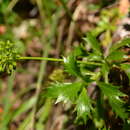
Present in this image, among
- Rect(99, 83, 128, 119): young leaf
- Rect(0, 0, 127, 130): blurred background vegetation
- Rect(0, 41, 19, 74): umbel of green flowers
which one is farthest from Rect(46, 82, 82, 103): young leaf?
Rect(0, 0, 127, 130): blurred background vegetation

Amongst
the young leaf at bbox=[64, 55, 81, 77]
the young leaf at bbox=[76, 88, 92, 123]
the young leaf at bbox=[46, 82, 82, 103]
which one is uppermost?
the young leaf at bbox=[64, 55, 81, 77]

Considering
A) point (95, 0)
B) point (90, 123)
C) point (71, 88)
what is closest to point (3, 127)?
point (90, 123)

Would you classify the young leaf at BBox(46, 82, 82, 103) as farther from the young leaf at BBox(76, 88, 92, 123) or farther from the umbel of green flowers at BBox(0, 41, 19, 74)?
the umbel of green flowers at BBox(0, 41, 19, 74)

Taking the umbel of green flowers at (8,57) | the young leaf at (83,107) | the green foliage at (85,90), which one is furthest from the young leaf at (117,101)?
the umbel of green flowers at (8,57)

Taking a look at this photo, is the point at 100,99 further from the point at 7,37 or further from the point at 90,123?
the point at 7,37

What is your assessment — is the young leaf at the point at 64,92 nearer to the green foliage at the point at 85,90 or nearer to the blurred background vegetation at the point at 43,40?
the green foliage at the point at 85,90
